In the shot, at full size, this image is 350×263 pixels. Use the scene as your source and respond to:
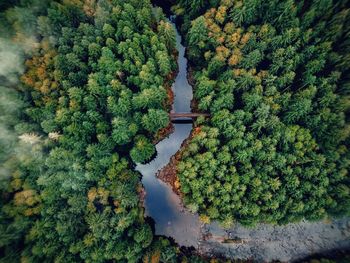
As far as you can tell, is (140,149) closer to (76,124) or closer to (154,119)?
(154,119)

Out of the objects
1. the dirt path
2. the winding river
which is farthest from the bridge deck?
the dirt path

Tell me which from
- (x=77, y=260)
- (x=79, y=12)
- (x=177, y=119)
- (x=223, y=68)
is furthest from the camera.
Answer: (x=177, y=119)

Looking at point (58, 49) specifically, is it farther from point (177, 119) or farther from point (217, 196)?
point (217, 196)

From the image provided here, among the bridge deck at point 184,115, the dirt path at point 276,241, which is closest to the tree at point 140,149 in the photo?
the bridge deck at point 184,115

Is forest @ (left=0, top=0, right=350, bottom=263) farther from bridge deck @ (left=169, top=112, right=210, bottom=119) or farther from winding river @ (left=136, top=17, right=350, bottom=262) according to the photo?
winding river @ (left=136, top=17, right=350, bottom=262)

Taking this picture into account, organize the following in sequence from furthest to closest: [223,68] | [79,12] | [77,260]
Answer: [223,68]
[79,12]
[77,260]

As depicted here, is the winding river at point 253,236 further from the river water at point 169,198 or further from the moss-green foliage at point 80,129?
the moss-green foliage at point 80,129

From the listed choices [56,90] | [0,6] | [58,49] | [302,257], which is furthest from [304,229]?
[0,6]
